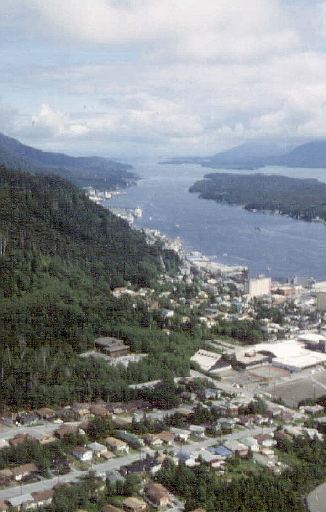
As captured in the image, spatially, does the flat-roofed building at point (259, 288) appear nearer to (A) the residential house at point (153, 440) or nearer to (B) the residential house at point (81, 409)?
(B) the residential house at point (81, 409)

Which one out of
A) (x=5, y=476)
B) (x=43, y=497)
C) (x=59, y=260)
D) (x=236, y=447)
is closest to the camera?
(x=43, y=497)

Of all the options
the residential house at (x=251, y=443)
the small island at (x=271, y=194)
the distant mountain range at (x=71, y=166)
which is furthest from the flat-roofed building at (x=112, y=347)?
the distant mountain range at (x=71, y=166)

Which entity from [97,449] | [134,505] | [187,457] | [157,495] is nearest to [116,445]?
[97,449]

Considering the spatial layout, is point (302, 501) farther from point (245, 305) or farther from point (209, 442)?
point (245, 305)

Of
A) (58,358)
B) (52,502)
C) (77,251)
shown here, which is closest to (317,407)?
(58,358)

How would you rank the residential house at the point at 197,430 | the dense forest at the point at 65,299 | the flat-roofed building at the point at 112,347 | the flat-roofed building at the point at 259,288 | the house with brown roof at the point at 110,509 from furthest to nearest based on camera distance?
the flat-roofed building at the point at 259,288 → the flat-roofed building at the point at 112,347 → the dense forest at the point at 65,299 → the residential house at the point at 197,430 → the house with brown roof at the point at 110,509

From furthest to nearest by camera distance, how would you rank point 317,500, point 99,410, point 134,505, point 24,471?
point 99,410
point 24,471
point 317,500
point 134,505

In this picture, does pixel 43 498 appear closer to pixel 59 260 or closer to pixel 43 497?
pixel 43 497
